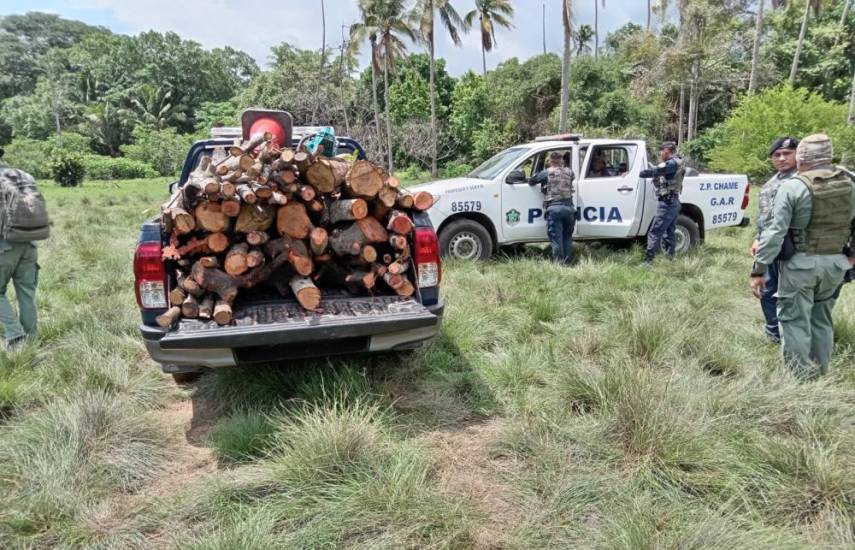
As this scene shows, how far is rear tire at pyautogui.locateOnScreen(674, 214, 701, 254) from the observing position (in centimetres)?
793

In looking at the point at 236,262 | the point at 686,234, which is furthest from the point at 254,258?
the point at 686,234

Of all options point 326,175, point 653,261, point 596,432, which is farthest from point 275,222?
point 653,261

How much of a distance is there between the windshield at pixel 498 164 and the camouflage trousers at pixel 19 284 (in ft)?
17.5

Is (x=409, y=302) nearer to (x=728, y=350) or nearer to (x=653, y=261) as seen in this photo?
(x=728, y=350)

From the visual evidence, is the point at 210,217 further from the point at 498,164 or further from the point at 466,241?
the point at 498,164

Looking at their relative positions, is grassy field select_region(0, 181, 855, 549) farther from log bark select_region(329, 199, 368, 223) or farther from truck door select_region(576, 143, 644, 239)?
truck door select_region(576, 143, 644, 239)

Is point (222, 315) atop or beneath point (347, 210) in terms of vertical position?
beneath

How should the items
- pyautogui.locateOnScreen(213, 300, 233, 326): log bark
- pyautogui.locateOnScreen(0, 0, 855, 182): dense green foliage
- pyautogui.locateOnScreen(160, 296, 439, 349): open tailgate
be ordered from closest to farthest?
pyautogui.locateOnScreen(160, 296, 439, 349): open tailgate
pyautogui.locateOnScreen(213, 300, 233, 326): log bark
pyautogui.locateOnScreen(0, 0, 855, 182): dense green foliage

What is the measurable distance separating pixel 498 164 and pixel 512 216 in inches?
35.0

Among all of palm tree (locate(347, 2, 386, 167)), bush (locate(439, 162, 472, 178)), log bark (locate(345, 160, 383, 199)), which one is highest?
palm tree (locate(347, 2, 386, 167))

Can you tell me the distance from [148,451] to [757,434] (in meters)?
3.23

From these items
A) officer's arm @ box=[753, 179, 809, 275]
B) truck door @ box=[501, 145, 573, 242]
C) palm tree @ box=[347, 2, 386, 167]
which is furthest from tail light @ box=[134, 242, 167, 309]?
palm tree @ box=[347, 2, 386, 167]

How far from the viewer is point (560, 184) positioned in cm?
695

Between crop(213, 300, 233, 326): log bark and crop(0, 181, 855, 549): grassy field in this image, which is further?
crop(213, 300, 233, 326): log bark
